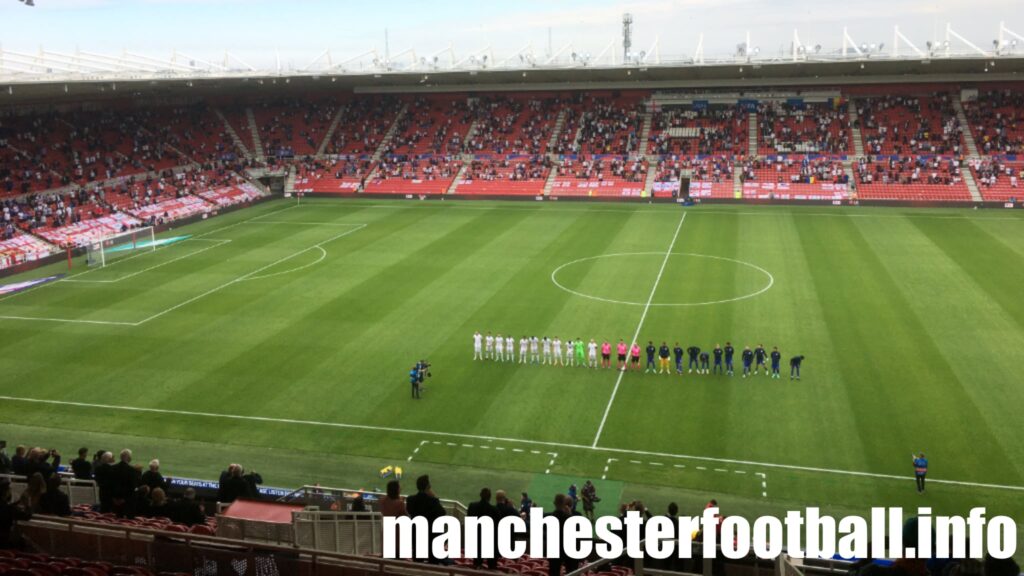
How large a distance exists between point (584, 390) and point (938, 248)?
2720 cm

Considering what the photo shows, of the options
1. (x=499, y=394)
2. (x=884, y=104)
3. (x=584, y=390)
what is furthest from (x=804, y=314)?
(x=884, y=104)

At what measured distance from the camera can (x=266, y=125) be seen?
3147 inches

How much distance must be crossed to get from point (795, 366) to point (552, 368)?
772 centimetres

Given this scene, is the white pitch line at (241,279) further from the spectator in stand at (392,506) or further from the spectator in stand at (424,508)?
the spectator in stand at (424,508)

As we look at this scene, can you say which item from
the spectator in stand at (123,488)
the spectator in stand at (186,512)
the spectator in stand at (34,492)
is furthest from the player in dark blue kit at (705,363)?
the spectator in stand at (34,492)

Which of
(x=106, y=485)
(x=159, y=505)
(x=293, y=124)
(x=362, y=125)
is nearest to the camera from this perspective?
(x=159, y=505)

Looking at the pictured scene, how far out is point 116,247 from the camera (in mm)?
48844

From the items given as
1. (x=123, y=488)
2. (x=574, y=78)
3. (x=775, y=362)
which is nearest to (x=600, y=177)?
(x=574, y=78)

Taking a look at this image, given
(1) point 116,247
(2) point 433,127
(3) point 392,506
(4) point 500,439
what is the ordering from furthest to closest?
(2) point 433,127
(1) point 116,247
(4) point 500,439
(3) point 392,506

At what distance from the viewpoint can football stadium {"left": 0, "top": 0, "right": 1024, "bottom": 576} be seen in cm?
1653

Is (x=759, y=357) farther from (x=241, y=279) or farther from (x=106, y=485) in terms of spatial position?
(x=241, y=279)

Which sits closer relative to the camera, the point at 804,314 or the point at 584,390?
Answer: the point at 584,390

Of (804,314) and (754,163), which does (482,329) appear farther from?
(754,163)

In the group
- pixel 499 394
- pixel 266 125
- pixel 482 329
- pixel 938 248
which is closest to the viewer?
pixel 499 394
